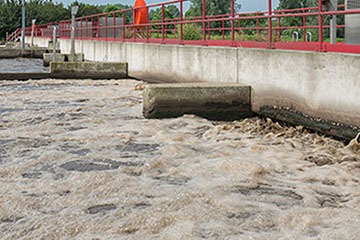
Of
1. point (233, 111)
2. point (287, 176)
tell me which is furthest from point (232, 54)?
point (287, 176)

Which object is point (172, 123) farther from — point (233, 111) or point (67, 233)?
point (67, 233)

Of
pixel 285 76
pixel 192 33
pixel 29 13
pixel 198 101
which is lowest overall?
pixel 198 101

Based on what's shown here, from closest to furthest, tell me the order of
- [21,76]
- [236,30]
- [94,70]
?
[21,76] < [94,70] < [236,30]

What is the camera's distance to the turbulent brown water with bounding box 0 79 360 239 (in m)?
5.12

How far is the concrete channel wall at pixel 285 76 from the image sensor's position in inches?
327

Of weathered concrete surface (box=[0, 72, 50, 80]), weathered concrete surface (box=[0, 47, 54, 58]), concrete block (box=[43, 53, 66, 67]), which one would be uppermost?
weathered concrete surface (box=[0, 47, 54, 58])

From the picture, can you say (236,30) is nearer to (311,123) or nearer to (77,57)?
(77,57)

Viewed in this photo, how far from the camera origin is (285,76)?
981 centimetres

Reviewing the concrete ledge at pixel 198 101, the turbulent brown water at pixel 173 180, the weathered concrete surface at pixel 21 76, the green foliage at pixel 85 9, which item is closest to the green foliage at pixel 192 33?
the weathered concrete surface at pixel 21 76

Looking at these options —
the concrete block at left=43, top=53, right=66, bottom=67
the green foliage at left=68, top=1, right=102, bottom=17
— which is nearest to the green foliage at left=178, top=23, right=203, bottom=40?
the concrete block at left=43, top=53, right=66, bottom=67

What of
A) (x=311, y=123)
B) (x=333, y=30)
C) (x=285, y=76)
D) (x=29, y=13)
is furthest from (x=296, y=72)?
(x=29, y=13)

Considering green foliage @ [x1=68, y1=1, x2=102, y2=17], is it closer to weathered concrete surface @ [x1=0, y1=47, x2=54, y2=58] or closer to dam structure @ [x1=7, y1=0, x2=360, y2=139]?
weathered concrete surface @ [x1=0, y1=47, x2=54, y2=58]

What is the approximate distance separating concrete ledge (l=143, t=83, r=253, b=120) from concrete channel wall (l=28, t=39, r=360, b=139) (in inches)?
12.3

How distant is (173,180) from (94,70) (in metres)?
13.7
